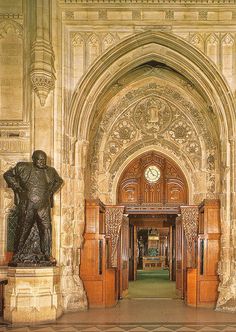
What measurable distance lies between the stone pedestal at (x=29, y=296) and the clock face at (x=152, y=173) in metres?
4.66

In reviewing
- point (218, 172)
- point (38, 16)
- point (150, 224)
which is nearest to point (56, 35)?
point (38, 16)

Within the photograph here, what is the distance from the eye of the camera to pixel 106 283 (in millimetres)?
10234

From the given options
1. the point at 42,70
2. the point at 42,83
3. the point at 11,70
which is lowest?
the point at 42,83

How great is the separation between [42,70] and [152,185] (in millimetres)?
4378

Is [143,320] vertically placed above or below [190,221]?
below

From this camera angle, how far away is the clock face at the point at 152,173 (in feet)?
40.9

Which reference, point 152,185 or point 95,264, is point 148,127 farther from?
point 95,264

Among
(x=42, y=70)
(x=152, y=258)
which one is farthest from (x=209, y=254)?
(x=152, y=258)

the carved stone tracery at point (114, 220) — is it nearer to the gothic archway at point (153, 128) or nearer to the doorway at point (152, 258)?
the gothic archway at point (153, 128)

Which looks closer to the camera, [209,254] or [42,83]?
[42,83]

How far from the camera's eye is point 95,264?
1021cm

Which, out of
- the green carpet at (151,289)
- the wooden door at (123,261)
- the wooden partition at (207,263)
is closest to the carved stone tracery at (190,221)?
the wooden partition at (207,263)

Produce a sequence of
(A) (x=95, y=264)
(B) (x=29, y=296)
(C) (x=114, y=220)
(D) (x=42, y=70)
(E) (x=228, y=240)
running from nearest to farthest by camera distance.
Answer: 1. (B) (x=29, y=296)
2. (D) (x=42, y=70)
3. (E) (x=228, y=240)
4. (A) (x=95, y=264)
5. (C) (x=114, y=220)

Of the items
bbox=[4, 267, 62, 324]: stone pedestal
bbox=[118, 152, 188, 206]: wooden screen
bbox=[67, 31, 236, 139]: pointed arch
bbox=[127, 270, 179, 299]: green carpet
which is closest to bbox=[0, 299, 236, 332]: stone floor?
bbox=[4, 267, 62, 324]: stone pedestal
